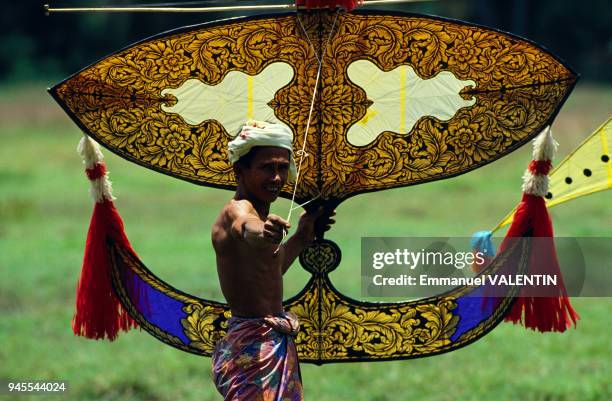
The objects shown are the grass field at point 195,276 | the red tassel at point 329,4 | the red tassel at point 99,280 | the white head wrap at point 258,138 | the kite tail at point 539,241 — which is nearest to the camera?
the white head wrap at point 258,138

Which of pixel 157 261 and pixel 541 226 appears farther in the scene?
pixel 157 261

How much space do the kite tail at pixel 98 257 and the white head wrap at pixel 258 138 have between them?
0.81 metres

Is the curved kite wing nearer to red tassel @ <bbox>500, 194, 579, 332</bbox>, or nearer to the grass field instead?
red tassel @ <bbox>500, 194, 579, 332</bbox>

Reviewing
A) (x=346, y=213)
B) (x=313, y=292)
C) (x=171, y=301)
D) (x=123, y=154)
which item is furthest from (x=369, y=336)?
(x=346, y=213)

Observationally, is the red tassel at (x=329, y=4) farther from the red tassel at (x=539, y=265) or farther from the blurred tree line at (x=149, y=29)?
the blurred tree line at (x=149, y=29)

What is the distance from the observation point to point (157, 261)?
1006 centimetres

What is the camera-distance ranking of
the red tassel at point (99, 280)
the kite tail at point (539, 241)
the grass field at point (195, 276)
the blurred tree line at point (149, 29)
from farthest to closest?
the blurred tree line at point (149, 29) < the grass field at point (195, 276) < the red tassel at point (99, 280) < the kite tail at point (539, 241)

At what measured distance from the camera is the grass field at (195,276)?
22.1ft

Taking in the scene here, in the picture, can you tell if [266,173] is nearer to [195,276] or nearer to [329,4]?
[329,4]

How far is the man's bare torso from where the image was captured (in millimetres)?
4109

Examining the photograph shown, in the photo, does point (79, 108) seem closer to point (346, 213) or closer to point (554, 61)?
point (554, 61)

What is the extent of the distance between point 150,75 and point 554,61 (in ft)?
4.88

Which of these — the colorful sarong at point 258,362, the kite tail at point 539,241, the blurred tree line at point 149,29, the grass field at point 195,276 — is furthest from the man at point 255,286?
the blurred tree line at point 149,29

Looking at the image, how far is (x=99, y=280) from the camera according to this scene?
15.8 ft
